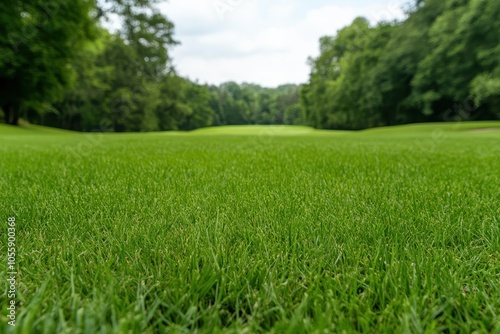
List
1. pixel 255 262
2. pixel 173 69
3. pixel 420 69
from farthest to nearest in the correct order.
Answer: pixel 173 69 → pixel 420 69 → pixel 255 262

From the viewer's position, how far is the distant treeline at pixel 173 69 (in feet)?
67.2

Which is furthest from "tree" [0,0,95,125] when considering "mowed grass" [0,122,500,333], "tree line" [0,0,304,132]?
"mowed grass" [0,122,500,333]

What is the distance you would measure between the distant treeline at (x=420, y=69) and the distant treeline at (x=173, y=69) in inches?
3.9

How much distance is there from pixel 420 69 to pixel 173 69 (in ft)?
100

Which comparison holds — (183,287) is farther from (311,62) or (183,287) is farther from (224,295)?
(311,62)

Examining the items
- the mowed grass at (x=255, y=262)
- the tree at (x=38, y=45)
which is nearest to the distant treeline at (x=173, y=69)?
the tree at (x=38, y=45)

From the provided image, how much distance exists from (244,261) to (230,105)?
2838 inches

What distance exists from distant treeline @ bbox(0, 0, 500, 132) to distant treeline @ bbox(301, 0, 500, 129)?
0.32ft

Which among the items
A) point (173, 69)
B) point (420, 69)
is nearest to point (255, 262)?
point (420, 69)

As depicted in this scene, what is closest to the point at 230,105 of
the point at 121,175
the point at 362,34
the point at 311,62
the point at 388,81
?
the point at 311,62

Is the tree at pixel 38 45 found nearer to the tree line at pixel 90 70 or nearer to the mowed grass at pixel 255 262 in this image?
the tree line at pixel 90 70

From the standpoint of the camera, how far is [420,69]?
1058 inches

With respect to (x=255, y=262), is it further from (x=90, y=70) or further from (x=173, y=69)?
(x=173, y=69)

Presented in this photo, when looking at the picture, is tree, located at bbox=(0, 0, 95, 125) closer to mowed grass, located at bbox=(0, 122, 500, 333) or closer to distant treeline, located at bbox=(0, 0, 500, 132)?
distant treeline, located at bbox=(0, 0, 500, 132)
